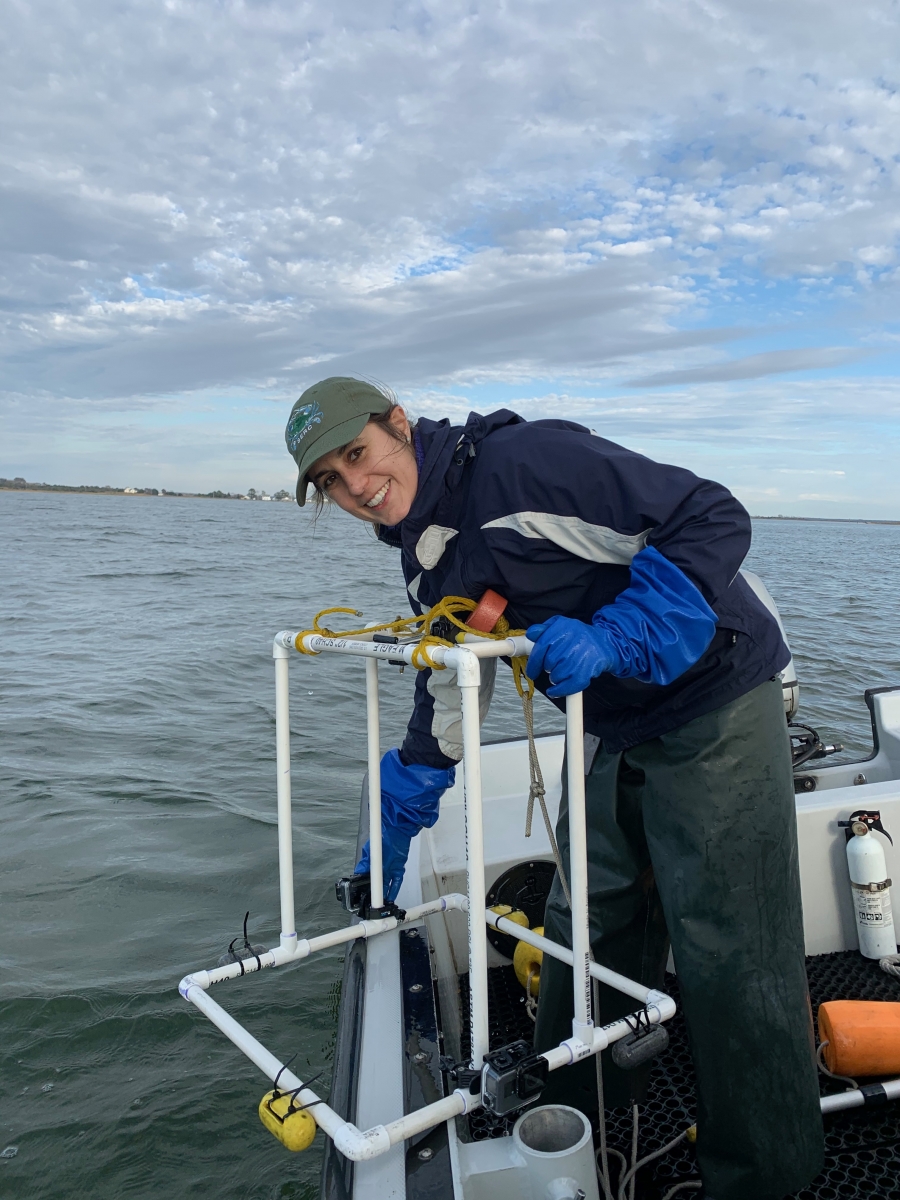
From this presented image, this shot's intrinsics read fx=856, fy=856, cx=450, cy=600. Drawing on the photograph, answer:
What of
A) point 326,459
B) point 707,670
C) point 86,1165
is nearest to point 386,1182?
point 707,670

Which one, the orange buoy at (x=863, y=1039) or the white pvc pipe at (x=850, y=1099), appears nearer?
the white pvc pipe at (x=850, y=1099)

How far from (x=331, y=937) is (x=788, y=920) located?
52.2 inches

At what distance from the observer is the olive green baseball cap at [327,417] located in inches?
76.9

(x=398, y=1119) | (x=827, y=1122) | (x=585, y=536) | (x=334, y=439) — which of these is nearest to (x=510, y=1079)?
(x=398, y=1119)

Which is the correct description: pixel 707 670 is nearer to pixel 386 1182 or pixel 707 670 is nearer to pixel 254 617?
pixel 386 1182

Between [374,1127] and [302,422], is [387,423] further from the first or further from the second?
[374,1127]

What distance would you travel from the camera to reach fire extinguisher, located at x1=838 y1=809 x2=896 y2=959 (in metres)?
3.01

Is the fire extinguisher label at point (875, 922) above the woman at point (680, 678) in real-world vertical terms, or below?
below

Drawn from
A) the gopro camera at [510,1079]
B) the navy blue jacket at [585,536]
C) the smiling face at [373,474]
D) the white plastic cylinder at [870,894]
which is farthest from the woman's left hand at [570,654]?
the white plastic cylinder at [870,894]

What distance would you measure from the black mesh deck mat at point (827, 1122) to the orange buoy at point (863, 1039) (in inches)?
4.3

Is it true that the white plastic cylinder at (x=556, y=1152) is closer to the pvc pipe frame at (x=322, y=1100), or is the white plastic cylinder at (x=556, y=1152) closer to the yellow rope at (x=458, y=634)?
the pvc pipe frame at (x=322, y=1100)

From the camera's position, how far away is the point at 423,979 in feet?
8.32

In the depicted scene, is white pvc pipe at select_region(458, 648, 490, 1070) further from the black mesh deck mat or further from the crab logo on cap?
the crab logo on cap

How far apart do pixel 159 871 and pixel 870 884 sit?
400cm
